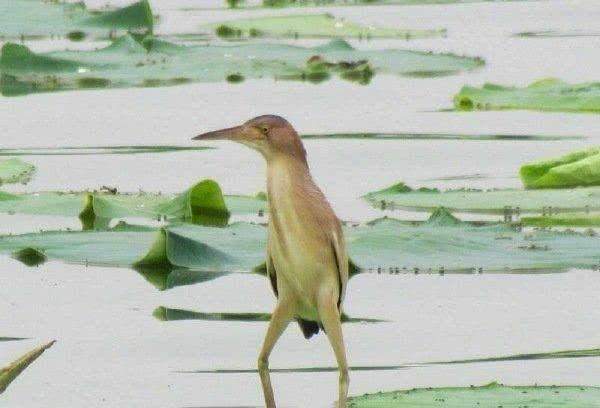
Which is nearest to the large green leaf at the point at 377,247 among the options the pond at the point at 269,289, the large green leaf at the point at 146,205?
the pond at the point at 269,289

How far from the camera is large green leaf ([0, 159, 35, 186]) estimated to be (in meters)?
8.34

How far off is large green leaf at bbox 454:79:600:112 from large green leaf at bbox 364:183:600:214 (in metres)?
2.54

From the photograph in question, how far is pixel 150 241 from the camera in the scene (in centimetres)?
707

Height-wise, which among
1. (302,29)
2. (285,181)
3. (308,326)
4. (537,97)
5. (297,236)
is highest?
(285,181)

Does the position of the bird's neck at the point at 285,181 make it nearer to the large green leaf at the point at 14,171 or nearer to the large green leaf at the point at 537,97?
the large green leaf at the point at 14,171

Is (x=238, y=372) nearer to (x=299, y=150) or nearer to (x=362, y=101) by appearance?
(x=299, y=150)

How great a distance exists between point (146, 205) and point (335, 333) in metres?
2.82

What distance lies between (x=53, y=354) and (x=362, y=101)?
20.0 ft

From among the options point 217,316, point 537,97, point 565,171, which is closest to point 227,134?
point 217,316

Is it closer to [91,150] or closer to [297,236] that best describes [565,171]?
[91,150]

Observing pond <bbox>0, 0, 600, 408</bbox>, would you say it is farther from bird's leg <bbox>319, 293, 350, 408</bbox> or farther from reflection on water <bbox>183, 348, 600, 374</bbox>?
bird's leg <bbox>319, 293, 350, 408</bbox>

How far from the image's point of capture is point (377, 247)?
22.3 ft

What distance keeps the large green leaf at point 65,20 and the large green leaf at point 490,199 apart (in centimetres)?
641

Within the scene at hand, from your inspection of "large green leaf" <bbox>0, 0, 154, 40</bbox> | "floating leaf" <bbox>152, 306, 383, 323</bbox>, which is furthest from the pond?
"large green leaf" <bbox>0, 0, 154, 40</bbox>
